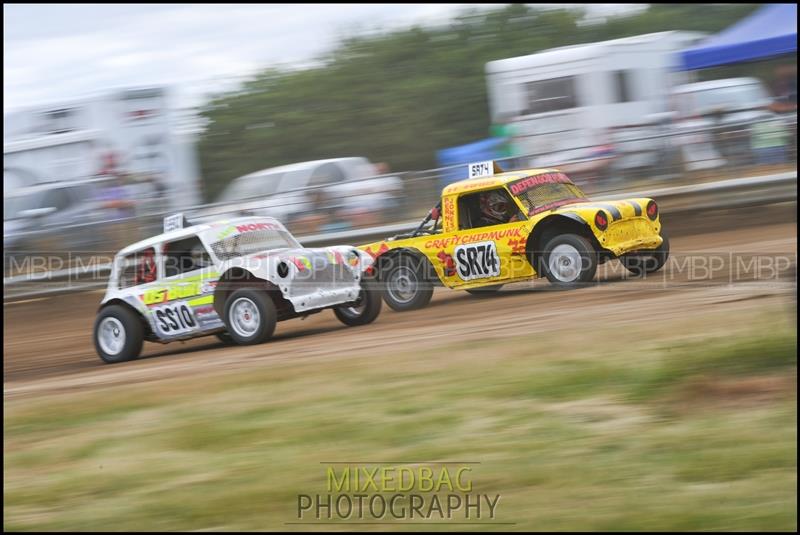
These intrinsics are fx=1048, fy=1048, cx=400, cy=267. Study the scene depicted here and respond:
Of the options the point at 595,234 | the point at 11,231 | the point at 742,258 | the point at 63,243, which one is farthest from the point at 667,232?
the point at 11,231

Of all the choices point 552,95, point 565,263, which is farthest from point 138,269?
point 552,95

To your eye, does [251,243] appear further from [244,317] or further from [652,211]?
[652,211]

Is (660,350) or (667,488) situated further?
(660,350)

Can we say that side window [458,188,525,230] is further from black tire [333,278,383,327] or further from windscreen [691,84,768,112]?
windscreen [691,84,768,112]

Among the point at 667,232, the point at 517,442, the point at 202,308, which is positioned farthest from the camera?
the point at 667,232

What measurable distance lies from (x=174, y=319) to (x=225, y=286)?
0.90m

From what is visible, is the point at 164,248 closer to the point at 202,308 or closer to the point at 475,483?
the point at 202,308

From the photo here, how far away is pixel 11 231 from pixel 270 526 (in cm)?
1468

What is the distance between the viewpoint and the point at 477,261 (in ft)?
40.1

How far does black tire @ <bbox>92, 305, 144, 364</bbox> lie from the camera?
39.1 feet

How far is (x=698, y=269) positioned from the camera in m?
12.6

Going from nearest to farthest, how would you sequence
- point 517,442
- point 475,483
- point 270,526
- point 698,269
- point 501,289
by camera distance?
point 270,526, point 475,483, point 517,442, point 698,269, point 501,289

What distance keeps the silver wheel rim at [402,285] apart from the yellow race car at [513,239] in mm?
12

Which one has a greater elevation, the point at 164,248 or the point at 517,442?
the point at 164,248
